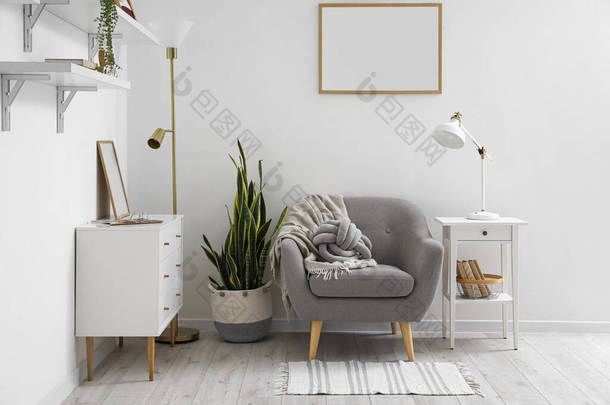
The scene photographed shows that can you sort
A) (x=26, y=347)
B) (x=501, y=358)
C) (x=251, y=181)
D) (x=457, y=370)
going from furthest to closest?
(x=251, y=181), (x=501, y=358), (x=457, y=370), (x=26, y=347)

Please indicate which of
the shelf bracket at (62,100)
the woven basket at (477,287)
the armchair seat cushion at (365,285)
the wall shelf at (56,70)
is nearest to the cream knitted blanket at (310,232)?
the armchair seat cushion at (365,285)

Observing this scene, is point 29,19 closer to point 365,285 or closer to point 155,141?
point 155,141

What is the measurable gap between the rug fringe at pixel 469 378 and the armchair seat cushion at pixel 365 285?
49 cm

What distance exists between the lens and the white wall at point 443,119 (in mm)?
3996

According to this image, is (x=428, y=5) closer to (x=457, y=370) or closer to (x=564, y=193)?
(x=564, y=193)

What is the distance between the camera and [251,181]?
3807 millimetres

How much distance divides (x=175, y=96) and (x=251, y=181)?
0.80 m


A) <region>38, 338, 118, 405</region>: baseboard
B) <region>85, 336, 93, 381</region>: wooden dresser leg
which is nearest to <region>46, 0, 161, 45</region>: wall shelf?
<region>85, 336, 93, 381</region>: wooden dresser leg

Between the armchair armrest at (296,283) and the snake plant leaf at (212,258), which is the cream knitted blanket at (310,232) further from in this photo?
the snake plant leaf at (212,258)

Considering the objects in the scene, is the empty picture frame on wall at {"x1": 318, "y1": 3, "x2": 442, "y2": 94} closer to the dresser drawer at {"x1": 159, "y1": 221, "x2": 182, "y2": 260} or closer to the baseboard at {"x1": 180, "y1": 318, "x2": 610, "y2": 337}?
the dresser drawer at {"x1": 159, "y1": 221, "x2": 182, "y2": 260}

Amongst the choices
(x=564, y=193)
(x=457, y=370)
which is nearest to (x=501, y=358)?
(x=457, y=370)

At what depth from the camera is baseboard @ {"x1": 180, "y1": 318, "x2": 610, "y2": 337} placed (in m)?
4.04

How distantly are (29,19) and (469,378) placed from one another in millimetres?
2602

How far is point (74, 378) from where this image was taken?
9.91ft
